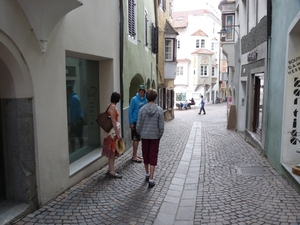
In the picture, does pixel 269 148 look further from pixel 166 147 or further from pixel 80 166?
pixel 80 166

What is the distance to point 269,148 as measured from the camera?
7340mm

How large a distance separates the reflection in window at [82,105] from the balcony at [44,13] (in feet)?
5.30

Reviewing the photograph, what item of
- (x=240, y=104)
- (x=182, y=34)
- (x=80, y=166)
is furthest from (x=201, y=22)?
(x=80, y=166)

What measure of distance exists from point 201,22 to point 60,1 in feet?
162

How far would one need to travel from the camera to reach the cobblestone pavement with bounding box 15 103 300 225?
4.12 meters

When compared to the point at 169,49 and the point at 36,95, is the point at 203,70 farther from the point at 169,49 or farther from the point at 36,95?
the point at 36,95

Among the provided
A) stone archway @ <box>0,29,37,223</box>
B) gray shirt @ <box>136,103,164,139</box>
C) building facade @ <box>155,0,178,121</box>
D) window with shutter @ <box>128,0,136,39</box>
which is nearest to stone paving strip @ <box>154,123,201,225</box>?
gray shirt @ <box>136,103,164,139</box>

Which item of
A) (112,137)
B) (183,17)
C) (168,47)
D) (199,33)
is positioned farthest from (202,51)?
(112,137)

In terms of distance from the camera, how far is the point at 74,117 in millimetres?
6242

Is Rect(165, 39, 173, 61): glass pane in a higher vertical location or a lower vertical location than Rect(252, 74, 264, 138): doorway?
higher

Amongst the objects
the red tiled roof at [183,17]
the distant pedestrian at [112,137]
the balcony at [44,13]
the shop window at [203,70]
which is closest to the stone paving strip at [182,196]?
the distant pedestrian at [112,137]

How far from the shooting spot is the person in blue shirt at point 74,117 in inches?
238

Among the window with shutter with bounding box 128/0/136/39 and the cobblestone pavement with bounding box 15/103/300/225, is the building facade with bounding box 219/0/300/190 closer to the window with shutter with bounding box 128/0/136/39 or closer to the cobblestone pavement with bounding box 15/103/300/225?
the cobblestone pavement with bounding box 15/103/300/225

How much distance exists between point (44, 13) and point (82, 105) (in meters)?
2.94
